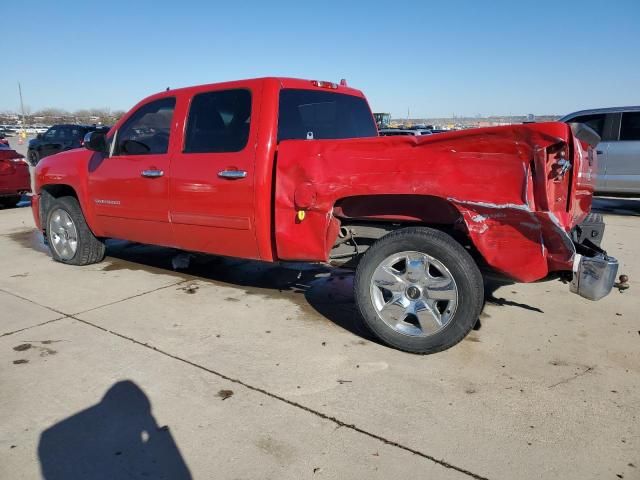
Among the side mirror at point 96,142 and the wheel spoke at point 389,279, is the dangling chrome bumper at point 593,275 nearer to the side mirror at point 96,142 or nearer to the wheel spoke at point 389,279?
the wheel spoke at point 389,279

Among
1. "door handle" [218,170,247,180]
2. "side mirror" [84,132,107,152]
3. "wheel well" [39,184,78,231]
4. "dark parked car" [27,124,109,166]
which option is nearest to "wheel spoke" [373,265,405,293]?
"door handle" [218,170,247,180]

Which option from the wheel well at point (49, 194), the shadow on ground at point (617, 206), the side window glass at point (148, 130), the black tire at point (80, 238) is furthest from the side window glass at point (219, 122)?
the shadow on ground at point (617, 206)

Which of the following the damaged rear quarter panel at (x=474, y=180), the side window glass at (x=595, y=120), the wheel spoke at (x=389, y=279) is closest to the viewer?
the damaged rear quarter panel at (x=474, y=180)

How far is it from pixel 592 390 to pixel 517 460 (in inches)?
38.1

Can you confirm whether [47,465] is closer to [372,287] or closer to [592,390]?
[372,287]

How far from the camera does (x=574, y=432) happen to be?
8.80ft

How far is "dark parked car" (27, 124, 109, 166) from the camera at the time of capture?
1958cm

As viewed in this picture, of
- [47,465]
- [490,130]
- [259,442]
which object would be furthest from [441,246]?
[47,465]

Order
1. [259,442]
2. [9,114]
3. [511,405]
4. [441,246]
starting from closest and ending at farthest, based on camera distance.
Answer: [259,442]
[511,405]
[441,246]
[9,114]

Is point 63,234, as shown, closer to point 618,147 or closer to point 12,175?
point 12,175

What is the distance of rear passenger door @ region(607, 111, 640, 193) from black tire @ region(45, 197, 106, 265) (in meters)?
8.79

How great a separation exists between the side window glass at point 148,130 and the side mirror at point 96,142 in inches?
5.3

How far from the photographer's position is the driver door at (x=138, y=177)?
479 centimetres

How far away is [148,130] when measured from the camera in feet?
16.7
